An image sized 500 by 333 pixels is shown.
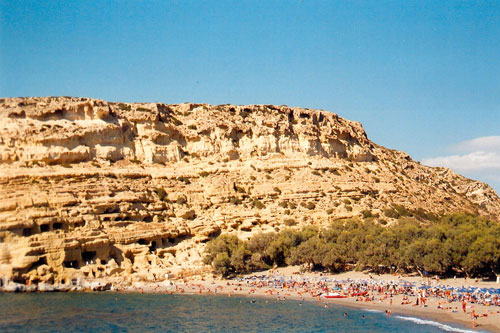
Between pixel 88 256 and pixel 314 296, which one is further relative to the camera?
pixel 88 256

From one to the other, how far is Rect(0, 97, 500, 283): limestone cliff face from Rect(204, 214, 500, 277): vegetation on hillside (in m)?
4.44

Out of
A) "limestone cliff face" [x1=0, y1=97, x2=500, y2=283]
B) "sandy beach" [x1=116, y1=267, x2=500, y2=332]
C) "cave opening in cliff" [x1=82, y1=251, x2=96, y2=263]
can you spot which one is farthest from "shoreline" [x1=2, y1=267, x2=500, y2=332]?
"cave opening in cliff" [x1=82, y1=251, x2=96, y2=263]

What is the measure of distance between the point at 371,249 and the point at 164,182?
3011 cm

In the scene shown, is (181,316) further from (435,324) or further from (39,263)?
(39,263)

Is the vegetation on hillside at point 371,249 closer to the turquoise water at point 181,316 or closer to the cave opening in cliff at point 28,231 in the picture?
the turquoise water at point 181,316

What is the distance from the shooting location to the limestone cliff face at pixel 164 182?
58125 mm

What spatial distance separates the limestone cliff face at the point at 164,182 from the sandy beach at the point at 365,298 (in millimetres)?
4138

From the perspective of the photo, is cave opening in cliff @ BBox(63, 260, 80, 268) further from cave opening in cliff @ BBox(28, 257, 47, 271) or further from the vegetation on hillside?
the vegetation on hillside

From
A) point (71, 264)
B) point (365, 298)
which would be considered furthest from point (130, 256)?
point (365, 298)

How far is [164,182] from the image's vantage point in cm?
7569

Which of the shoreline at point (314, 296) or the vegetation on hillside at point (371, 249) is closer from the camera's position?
the shoreline at point (314, 296)

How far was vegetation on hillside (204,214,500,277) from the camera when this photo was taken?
5216 cm

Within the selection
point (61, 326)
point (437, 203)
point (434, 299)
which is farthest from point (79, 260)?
point (437, 203)

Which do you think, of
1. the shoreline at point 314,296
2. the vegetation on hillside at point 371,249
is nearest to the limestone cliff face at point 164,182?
the shoreline at point 314,296
